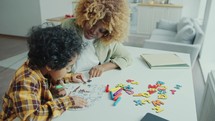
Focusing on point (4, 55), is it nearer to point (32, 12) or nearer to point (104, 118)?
point (32, 12)

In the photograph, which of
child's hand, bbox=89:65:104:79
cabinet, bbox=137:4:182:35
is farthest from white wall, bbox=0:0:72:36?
child's hand, bbox=89:65:104:79

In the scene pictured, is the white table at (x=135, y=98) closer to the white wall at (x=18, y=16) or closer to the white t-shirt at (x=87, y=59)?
the white t-shirt at (x=87, y=59)

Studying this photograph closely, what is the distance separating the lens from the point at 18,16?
4.56m

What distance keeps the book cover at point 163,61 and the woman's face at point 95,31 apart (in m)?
0.36

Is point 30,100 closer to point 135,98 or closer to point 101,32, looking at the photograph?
point 135,98

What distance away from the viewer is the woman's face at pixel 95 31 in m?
1.20

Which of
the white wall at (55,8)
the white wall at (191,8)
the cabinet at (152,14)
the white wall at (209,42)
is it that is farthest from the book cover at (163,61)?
the white wall at (191,8)

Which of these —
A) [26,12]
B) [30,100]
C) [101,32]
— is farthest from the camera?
[26,12]

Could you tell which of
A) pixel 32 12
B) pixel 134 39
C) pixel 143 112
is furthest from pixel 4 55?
pixel 143 112

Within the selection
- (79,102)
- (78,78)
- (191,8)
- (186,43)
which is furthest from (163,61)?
(191,8)

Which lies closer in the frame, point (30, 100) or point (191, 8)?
point (30, 100)

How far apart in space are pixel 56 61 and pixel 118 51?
2.20ft

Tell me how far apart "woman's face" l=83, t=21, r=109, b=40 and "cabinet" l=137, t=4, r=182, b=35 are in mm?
3656

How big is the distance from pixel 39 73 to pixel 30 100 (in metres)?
0.13
